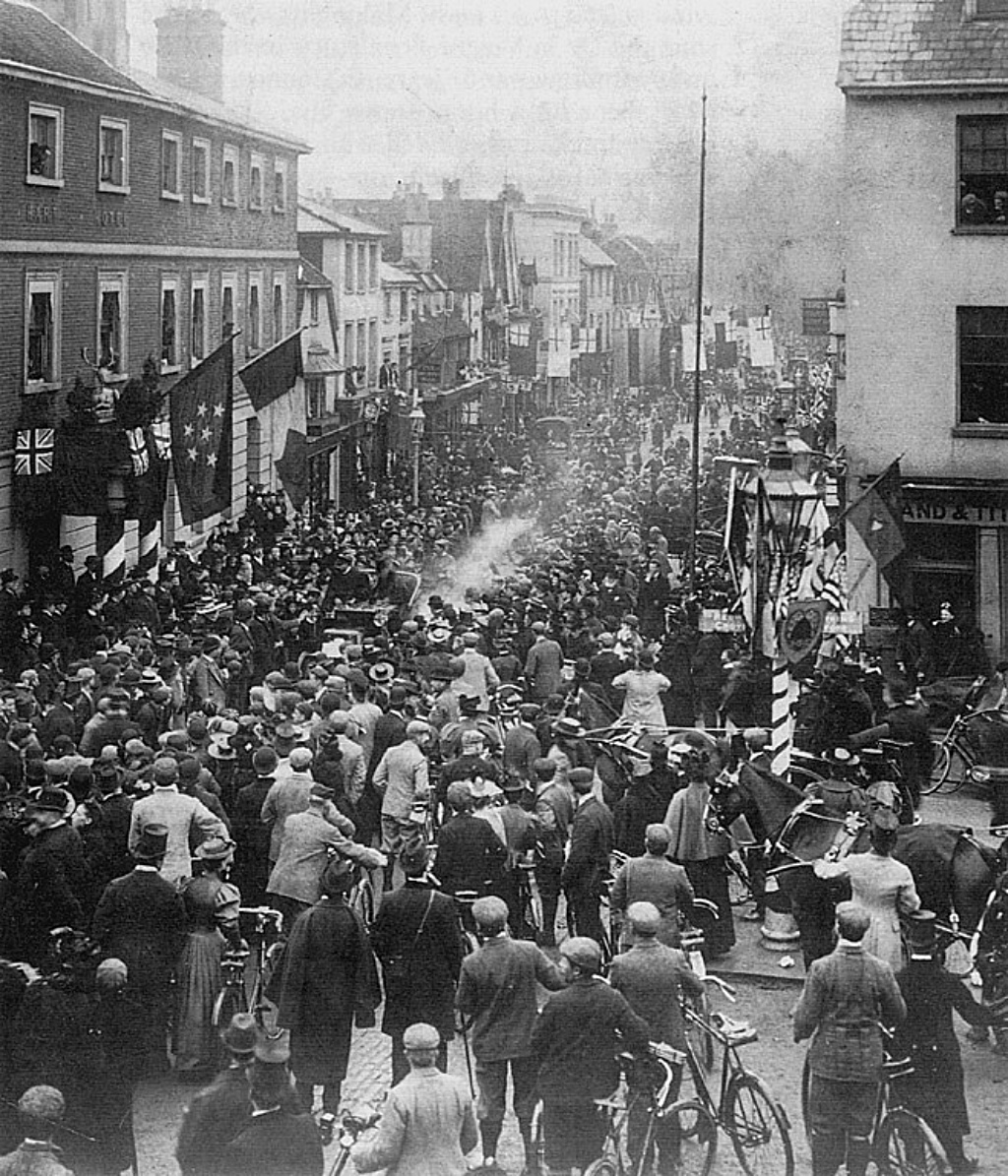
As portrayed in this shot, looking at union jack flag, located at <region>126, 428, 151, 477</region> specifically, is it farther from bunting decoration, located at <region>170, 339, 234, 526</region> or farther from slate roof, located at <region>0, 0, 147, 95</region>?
slate roof, located at <region>0, 0, 147, 95</region>

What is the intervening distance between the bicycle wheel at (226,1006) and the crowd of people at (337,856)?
0.06 m

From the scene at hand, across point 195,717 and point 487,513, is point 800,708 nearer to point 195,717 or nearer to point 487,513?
point 195,717

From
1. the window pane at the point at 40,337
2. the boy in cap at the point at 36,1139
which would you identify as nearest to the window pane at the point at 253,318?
the window pane at the point at 40,337

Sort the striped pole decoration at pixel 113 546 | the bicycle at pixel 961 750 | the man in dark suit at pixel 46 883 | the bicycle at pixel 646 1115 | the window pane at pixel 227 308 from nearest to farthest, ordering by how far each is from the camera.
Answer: the bicycle at pixel 646 1115 → the man in dark suit at pixel 46 883 → the bicycle at pixel 961 750 → the striped pole decoration at pixel 113 546 → the window pane at pixel 227 308

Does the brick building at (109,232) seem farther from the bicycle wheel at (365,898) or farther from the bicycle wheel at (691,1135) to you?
the bicycle wheel at (691,1135)

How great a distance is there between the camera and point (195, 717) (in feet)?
45.4

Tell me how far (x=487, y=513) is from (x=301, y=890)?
2761cm

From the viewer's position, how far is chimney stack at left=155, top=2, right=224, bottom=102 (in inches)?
1609

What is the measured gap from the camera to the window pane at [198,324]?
36.6 m

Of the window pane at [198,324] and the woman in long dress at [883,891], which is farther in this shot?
the window pane at [198,324]

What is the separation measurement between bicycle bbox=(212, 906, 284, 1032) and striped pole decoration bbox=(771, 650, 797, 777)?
203 inches

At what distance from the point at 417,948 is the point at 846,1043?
99.1 inches

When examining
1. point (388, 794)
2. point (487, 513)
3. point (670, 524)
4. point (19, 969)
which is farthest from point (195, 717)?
point (487, 513)

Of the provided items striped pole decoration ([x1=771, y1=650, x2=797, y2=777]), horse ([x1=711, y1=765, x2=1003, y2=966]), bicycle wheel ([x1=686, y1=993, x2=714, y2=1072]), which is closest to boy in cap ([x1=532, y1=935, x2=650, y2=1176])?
bicycle wheel ([x1=686, y1=993, x2=714, y2=1072])
